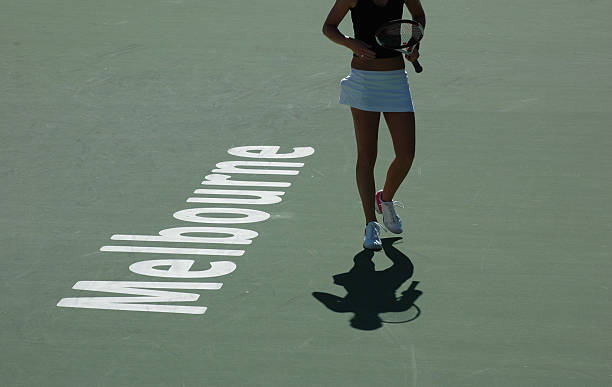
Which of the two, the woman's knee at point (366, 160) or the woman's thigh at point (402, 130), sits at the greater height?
the woman's thigh at point (402, 130)

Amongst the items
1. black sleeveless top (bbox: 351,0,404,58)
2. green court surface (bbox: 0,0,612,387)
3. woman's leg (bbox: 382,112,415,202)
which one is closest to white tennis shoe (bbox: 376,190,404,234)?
green court surface (bbox: 0,0,612,387)

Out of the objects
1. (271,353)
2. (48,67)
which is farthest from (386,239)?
(48,67)

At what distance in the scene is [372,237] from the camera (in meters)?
7.02

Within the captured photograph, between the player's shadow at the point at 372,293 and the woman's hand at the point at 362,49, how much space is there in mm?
1315

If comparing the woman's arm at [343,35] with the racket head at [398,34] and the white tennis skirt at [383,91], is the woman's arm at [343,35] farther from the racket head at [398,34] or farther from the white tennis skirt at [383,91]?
the white tennis skirt at [383,91]

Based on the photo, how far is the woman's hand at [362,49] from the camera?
22.0 ft

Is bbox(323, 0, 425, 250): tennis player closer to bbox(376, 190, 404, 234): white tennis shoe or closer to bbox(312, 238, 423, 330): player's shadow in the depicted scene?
bbox(376, 190, 404, 234): white tennis shoe

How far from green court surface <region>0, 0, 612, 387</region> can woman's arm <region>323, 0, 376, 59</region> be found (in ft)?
4.35

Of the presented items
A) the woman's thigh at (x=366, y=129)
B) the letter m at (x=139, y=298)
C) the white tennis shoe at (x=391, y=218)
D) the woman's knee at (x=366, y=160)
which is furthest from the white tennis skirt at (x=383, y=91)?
the letter m at (x=139, y=298)

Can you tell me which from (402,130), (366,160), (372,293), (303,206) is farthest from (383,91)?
(372,293)

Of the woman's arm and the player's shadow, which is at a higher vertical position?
the woman's arm

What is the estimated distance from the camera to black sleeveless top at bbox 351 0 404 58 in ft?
22.3

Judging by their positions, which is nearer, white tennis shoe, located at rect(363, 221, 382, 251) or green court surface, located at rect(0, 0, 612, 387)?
green court surface, located at rect(0, 0, 612, 387)

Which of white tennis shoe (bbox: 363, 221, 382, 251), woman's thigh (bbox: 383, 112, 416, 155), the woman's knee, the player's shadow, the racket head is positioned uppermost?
the racket head
